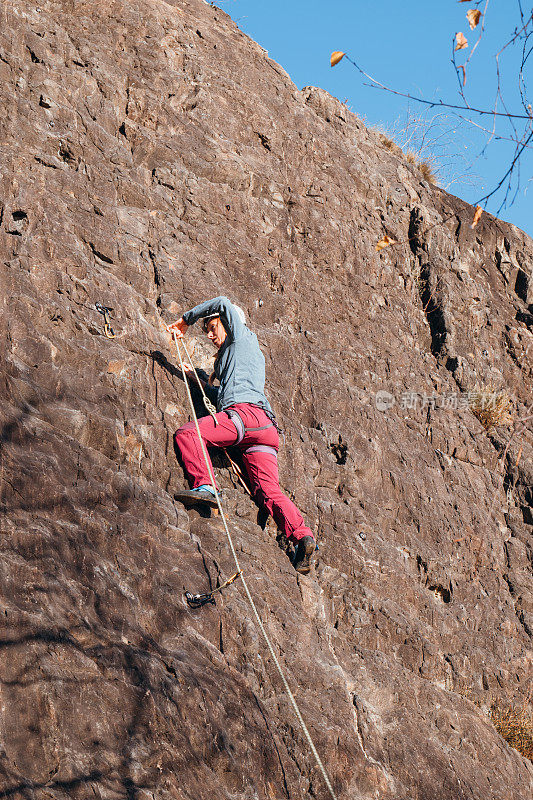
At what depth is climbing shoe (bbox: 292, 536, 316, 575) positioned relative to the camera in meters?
6.02

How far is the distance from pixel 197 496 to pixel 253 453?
91cm

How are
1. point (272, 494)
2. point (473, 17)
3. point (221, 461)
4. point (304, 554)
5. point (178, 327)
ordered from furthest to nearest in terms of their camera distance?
point (178, 327) < point (221, 461) < point (272, 494) < point (304, 554) < point (473, 17)

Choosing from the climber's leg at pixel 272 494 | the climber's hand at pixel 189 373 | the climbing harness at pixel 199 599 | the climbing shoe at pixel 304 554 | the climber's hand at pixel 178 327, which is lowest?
the climbing harness at pixel 199 599

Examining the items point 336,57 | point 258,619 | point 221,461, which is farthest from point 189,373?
point 336,57

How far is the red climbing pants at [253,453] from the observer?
6.02 metres

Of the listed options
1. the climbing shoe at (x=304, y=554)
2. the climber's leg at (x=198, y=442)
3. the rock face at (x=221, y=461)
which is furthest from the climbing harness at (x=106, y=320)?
the climbing shoe at (x=304, y=554)

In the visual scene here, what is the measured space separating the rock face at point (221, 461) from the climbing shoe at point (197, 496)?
0.49 ft

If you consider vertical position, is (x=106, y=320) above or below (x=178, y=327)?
below

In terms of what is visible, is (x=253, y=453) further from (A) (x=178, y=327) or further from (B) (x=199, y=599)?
(B) (x=199, y=599)

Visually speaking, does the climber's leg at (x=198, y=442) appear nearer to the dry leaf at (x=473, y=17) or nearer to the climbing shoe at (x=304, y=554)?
the climbing shoe at (x=304, y=554)

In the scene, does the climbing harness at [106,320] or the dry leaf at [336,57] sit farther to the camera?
the climbing harness at [106,320]

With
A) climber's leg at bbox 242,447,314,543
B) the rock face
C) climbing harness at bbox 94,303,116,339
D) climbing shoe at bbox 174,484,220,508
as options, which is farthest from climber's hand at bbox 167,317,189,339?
climbing shoe at bbox 174,484,220,508

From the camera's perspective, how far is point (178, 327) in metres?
6.95

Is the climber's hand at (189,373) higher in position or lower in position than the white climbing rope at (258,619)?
higher
